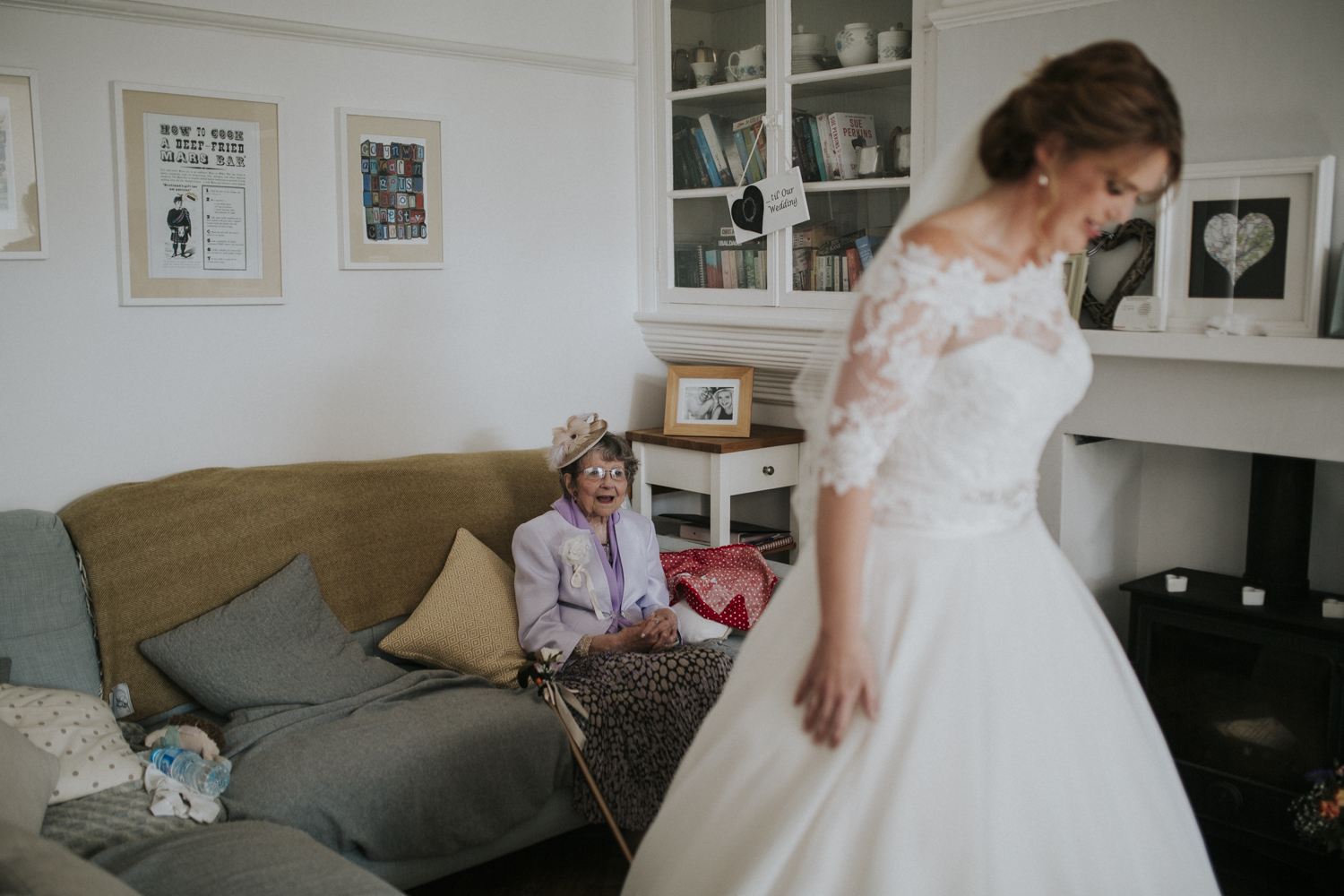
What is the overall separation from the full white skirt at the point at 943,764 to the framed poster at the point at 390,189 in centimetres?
193

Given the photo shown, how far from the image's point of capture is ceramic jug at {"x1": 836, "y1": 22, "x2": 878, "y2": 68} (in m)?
2.96

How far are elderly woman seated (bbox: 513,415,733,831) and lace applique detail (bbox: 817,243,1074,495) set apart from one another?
3.73ft

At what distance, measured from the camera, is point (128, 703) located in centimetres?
228

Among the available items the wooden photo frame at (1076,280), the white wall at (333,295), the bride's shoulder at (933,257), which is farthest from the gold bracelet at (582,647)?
the bride's shoulder at (933,257)

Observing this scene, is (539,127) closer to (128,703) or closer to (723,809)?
(128,703)

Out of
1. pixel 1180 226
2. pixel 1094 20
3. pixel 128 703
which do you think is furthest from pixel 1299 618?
pixel 128 703

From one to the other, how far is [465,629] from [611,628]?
0.34 metres

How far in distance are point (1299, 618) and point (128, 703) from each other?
97.3 inches

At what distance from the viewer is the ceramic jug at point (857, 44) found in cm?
296

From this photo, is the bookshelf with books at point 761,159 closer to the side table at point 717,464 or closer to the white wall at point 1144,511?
the side table at point 717,464

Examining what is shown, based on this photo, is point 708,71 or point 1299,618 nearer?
point 1299,618

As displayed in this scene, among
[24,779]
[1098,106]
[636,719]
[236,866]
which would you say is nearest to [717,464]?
[636,719]

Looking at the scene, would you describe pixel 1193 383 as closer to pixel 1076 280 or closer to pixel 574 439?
pixel 1076 280

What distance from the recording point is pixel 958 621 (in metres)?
1.27
